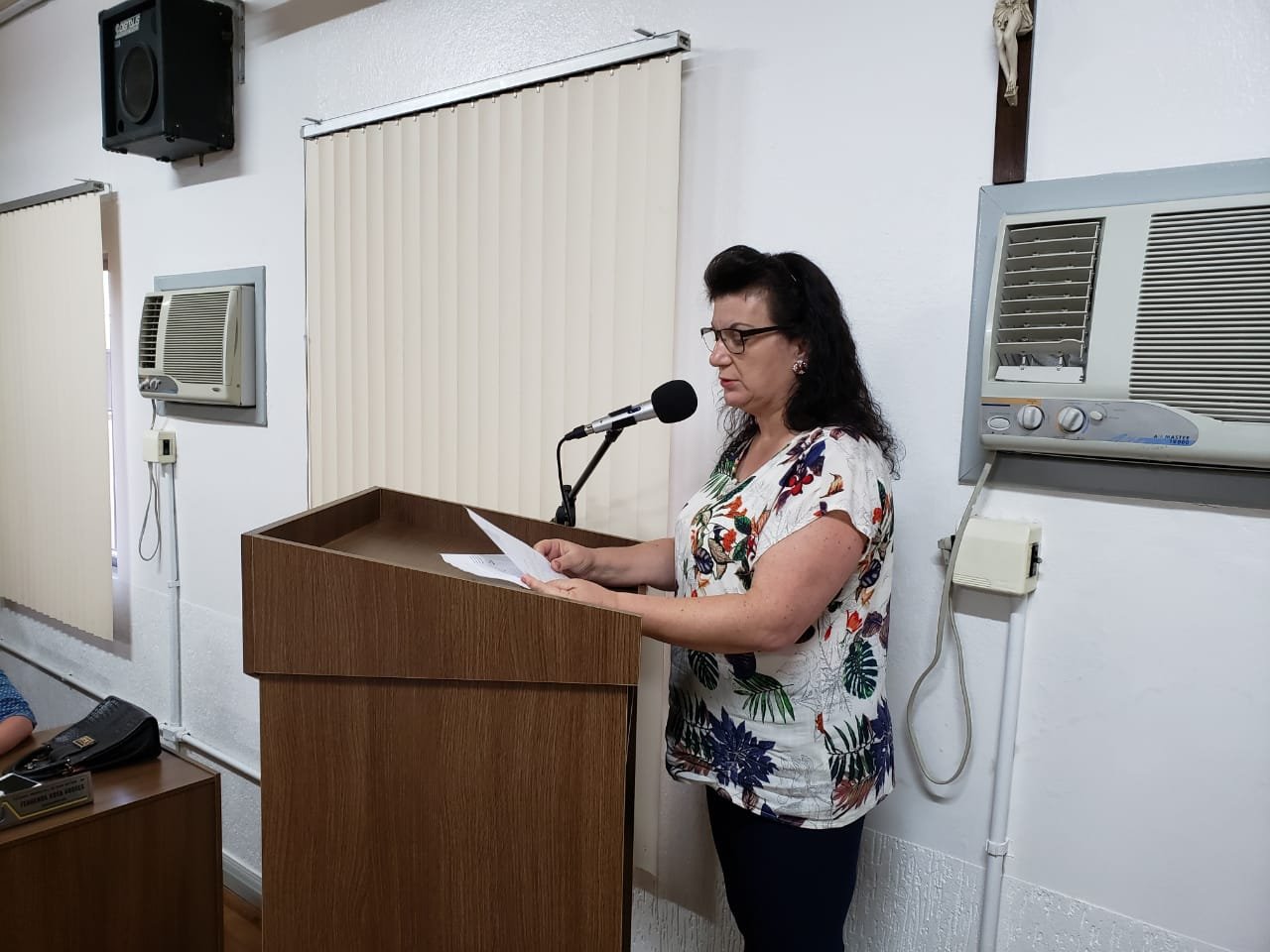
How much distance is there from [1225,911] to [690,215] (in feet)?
4.67

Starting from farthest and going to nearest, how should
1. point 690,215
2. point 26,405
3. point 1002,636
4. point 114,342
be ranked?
point 26,405 < point 114,342 < point 690,215 < point 1002,636

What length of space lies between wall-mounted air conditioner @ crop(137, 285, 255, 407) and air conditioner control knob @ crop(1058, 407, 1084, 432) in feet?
7.40

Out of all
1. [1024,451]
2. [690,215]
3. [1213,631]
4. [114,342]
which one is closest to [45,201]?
[114,342]

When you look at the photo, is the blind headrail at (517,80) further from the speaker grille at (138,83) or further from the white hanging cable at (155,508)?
the white hanging cable at (155,508)

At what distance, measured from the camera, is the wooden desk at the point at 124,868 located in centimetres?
172

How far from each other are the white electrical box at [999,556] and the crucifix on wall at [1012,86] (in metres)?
0.53

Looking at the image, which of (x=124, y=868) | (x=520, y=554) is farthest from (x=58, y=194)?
(x=520, y=554)

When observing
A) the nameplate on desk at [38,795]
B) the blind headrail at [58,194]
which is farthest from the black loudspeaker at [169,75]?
the nameplate on desk at [38,795]

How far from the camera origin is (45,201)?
321 cm

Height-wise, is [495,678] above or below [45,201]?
below

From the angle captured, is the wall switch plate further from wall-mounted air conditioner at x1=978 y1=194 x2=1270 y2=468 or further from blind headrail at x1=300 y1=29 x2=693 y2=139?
wall-mounted air conditioner at x1=978 y1=194 x2=1270 y2=468

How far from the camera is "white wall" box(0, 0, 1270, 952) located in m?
1.22

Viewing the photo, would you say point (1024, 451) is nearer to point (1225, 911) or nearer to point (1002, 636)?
point (1002, 636)

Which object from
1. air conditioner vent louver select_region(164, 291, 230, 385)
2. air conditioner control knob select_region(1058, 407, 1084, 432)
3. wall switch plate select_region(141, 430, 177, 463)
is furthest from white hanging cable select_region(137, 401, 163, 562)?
air conditioner control knob select_region(1058, 407, 1084, 432)
